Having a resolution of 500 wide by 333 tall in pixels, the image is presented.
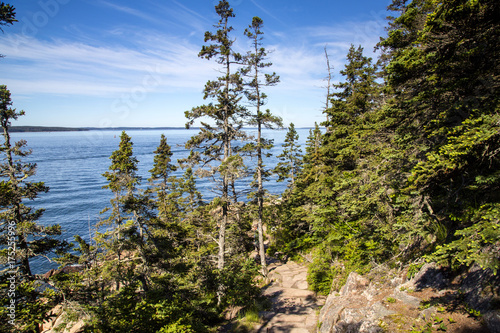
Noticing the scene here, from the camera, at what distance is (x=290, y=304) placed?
1402cm

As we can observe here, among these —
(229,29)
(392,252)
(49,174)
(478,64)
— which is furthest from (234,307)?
(49,174)

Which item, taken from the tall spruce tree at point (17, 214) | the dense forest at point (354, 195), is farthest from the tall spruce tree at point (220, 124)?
the tall spruce tree at point (17, 214)

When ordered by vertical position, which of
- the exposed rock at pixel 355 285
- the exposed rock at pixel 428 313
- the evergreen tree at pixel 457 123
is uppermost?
the evergreen tree at pixel 457 123

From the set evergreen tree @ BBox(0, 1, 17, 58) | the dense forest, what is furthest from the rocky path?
evergreen tree @ BBox(0, 1, 17, 58)

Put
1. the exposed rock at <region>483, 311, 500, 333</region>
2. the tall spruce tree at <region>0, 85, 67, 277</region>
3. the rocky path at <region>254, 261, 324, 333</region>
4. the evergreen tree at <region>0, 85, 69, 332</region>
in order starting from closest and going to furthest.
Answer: the exposed rock at <region>483, 311, 500, 333</region>
the evergreen tree at <region>0, 85, 69, 332</region>
the tall spruce tree at <region>0, 85, 67, 277</region>
the rocky path at <region>254, 261, 324, 333</region>

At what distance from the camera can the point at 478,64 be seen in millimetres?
6641

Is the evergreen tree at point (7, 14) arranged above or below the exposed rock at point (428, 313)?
above

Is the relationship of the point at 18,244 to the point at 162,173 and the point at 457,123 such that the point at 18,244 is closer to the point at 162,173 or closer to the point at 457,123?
the point at 457,123

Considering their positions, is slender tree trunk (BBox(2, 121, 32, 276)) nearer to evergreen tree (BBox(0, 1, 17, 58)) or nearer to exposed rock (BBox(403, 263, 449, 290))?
evergreen tree (BBox(0, 1, 17, 58))

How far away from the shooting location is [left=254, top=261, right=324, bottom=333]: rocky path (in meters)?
11.2

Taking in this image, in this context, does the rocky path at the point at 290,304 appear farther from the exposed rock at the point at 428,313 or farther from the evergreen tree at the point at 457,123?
the evergreen tree at the point at 457,123

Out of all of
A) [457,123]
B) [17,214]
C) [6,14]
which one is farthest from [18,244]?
[457,123]

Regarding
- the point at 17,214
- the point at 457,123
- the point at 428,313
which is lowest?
the point at 428,313

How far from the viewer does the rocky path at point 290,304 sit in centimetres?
1124
